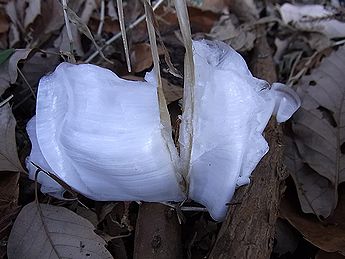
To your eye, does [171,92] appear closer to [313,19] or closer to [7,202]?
[7,202]

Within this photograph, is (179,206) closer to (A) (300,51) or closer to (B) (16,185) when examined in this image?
(B) (16,185)

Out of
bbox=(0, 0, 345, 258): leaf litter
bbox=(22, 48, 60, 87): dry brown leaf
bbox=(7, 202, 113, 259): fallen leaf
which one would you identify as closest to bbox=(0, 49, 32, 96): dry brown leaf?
bbox=(0, 0, 345, 258): leaf litter

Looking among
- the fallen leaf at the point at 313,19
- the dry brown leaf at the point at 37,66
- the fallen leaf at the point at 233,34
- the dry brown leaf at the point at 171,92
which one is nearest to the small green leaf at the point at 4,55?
the dry brown leaf at the point at 37,66

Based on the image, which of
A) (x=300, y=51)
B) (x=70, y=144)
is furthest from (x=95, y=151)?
(x=300, y=51)

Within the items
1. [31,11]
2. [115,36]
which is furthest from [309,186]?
[31,11]

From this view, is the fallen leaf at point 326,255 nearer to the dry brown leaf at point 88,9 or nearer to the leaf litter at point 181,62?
the leaf litter at point 181,62

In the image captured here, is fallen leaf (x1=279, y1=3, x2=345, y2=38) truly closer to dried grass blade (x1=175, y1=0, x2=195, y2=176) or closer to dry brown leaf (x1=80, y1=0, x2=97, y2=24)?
dry brown leaf (x1=80, y1=0, x2=97, y2=24)

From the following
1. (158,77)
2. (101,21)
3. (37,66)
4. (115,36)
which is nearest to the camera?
(158,77)
